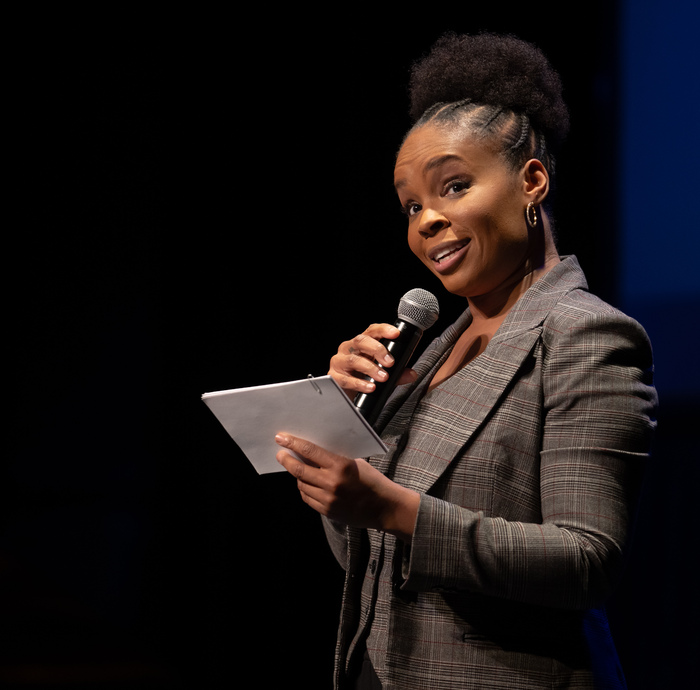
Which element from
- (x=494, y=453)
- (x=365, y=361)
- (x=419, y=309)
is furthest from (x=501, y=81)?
(x=494, y=453)

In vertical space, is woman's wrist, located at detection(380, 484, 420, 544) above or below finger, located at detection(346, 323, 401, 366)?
below

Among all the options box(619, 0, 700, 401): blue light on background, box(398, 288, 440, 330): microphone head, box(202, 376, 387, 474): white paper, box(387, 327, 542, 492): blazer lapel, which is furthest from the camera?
box(619, 0, 700, 401): blue light on background

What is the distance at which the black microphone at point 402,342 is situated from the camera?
112cm

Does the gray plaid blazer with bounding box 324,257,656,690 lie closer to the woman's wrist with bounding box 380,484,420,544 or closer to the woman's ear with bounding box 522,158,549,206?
the woman's wrist with bounding box 380,484,420,544

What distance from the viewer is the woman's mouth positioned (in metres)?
1.24

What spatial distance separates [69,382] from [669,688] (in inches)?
79.2

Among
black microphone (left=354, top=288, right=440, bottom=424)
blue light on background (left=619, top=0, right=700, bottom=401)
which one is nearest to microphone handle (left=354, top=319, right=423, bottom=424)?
black microphone (left=354, top=288, right=440, bottom=424)

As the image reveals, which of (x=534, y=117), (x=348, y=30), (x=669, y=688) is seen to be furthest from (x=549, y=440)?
(x=348, y=30)

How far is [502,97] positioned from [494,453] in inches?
25.0

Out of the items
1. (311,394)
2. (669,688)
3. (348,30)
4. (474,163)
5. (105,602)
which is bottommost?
(105,602)

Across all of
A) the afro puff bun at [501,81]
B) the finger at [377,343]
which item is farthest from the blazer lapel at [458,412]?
the afro puff bun at [501,81]

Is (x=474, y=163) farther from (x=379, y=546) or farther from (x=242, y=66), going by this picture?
(x=242, y=66)

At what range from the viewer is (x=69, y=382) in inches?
102

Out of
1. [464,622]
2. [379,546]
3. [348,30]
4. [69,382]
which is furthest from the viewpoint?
[69,382]
